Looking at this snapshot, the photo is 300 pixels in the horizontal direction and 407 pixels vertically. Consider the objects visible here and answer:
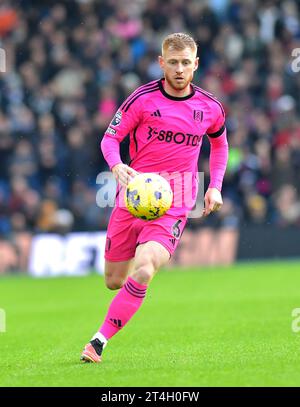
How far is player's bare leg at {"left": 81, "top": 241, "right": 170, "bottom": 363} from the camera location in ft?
27.0

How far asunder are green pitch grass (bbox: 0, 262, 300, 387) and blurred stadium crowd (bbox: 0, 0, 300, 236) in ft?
6.25

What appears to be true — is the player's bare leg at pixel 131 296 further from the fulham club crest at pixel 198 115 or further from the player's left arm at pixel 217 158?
the fulham club crest at pixel 198 115

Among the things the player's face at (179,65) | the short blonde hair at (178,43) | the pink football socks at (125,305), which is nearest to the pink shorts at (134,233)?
the pink football socks at (125,305)

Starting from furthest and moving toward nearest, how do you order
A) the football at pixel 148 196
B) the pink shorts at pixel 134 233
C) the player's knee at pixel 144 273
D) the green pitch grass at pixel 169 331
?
Answer: the pink shorts at pixel 134 233
the football at pixel 148 196
the player's knee at pixel 144 273
the green pitch grass at pixel 169 331

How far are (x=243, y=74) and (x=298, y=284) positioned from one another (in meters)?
8.13

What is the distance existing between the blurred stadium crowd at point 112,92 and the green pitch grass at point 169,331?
190 cm

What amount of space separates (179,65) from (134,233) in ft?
4.92

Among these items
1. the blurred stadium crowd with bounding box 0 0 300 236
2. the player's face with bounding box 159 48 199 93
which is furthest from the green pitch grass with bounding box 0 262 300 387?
the player's face with bounding box 159 48 199 93

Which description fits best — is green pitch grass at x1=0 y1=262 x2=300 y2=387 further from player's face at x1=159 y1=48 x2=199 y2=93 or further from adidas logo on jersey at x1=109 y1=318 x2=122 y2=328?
player's face at x1=159 y1=48 x2=199 y2=93

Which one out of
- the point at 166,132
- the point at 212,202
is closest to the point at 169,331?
the point at 212,202

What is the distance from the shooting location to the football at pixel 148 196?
8.29 m

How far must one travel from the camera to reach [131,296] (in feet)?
27.2

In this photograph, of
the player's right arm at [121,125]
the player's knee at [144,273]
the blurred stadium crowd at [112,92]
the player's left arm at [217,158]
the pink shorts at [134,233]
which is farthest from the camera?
the blurred stadium crowd at [112,92]

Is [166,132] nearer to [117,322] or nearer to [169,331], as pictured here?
[117,322]
